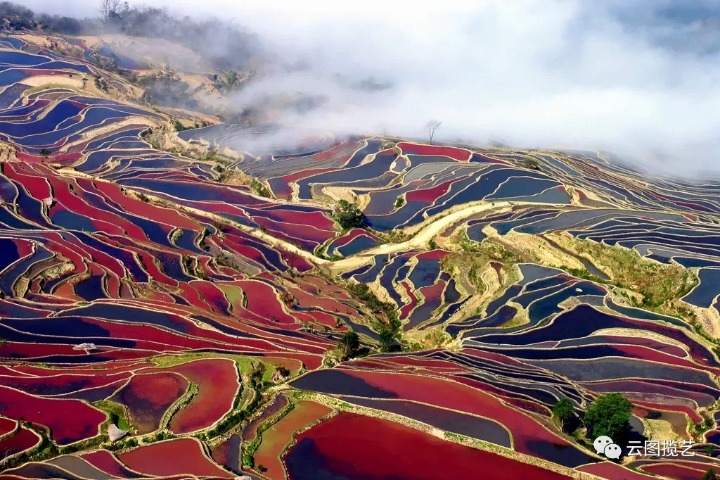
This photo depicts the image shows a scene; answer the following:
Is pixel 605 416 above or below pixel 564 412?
above

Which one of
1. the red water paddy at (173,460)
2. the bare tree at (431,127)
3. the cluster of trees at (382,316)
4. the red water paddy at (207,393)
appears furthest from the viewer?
the bare tree at (431,127)

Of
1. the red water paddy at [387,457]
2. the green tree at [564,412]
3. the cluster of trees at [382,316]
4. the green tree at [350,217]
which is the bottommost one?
the cluster of trees at [382,316]

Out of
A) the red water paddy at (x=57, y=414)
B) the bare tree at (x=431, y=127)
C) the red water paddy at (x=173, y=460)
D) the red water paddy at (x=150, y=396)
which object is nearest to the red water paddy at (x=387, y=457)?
the red water paddy at (x=173, y=460)

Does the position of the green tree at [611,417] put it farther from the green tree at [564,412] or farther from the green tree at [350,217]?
the green tree at [350,217]

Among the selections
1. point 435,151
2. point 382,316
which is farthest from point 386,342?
point 435,151

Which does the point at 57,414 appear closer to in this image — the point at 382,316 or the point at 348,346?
the point at 348,346

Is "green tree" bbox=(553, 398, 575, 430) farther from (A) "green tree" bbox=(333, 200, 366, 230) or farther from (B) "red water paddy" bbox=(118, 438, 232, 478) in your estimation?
(A) "green tree" bbox=(333, 200, 366, 230)
